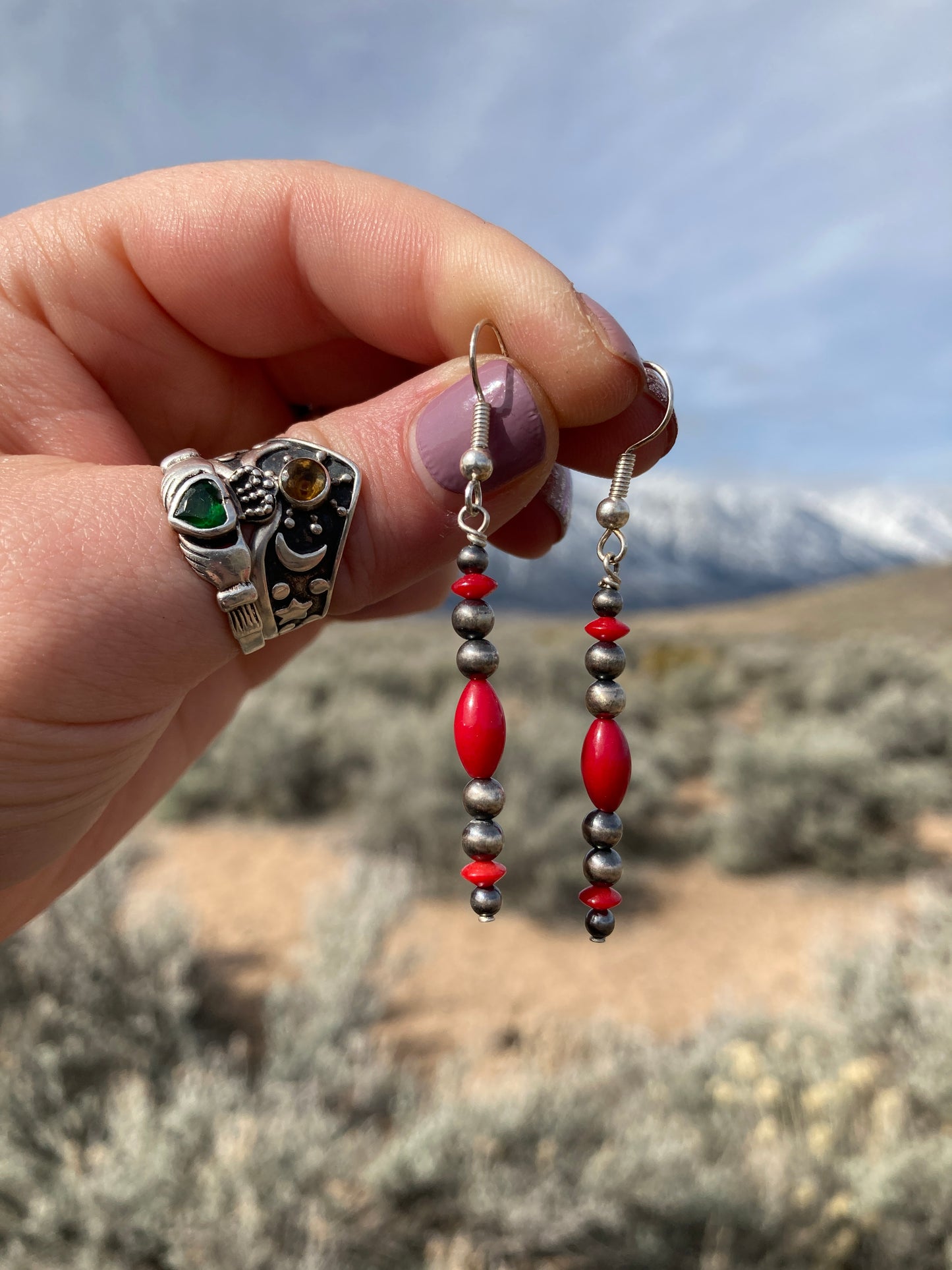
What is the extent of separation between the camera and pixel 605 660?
5.23 ft

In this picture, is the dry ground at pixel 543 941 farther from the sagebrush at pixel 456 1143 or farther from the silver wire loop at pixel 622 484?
the silver wire loop at pixel 622 484

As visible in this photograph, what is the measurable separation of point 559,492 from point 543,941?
13.8 feet

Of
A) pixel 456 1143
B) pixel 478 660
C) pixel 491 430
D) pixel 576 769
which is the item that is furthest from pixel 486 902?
pixel 576 769

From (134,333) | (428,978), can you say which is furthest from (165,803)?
(134,333)

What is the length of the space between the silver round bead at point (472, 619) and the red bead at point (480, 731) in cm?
9

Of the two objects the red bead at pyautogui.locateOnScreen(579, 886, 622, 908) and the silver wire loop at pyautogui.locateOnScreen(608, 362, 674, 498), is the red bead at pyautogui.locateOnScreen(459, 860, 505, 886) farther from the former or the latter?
the silver wire loop at pyautogui.locateOnScreen(608, 362, 674, 498)

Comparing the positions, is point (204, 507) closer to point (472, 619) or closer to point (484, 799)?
point (472, 619)

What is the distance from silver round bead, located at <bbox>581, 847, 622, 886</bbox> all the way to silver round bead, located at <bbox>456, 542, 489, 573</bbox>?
56 centimetres

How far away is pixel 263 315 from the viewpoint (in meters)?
2.30

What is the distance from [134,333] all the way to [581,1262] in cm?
334

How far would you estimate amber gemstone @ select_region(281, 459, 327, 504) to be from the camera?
146 cm

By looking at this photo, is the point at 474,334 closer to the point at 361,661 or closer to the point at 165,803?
the point at 165,803

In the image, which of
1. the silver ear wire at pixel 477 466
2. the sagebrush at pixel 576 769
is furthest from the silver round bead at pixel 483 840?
the sagebrush at pixel 576 769

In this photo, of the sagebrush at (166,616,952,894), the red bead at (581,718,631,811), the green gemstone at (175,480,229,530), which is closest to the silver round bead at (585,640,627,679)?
the red bead at (581,718,631,811)
